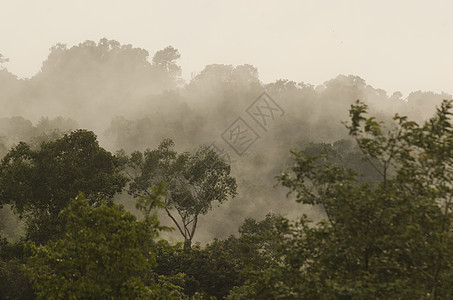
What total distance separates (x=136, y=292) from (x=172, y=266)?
15.4 m

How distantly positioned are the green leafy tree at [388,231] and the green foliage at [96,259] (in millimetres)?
2988

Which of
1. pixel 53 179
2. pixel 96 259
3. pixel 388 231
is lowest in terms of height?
pixel 96 259

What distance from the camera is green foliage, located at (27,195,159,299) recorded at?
8.40 m

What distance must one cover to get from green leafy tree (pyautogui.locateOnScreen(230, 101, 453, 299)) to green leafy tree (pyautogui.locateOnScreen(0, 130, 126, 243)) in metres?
15.0

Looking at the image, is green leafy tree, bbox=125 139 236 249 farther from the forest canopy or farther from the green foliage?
the green foliage

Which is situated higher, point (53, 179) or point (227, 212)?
point (227, 212)

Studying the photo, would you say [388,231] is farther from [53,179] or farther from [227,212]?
[227,212]

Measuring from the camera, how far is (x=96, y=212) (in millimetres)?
9023

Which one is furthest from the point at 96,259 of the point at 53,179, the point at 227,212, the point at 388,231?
the point at 227,212

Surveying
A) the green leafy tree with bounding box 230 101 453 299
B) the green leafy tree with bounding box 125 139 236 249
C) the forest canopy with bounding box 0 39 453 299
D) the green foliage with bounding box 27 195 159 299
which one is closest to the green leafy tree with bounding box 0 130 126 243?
the forest canopy with bounding box 0 39 453 299

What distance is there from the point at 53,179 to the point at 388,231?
59.9 feet

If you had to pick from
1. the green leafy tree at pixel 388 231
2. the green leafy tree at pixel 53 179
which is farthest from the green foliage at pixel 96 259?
the green leafy tree at pixel 53 179

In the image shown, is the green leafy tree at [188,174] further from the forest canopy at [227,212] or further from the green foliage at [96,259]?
the green foliage at [96,259]

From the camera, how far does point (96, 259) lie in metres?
8.62
